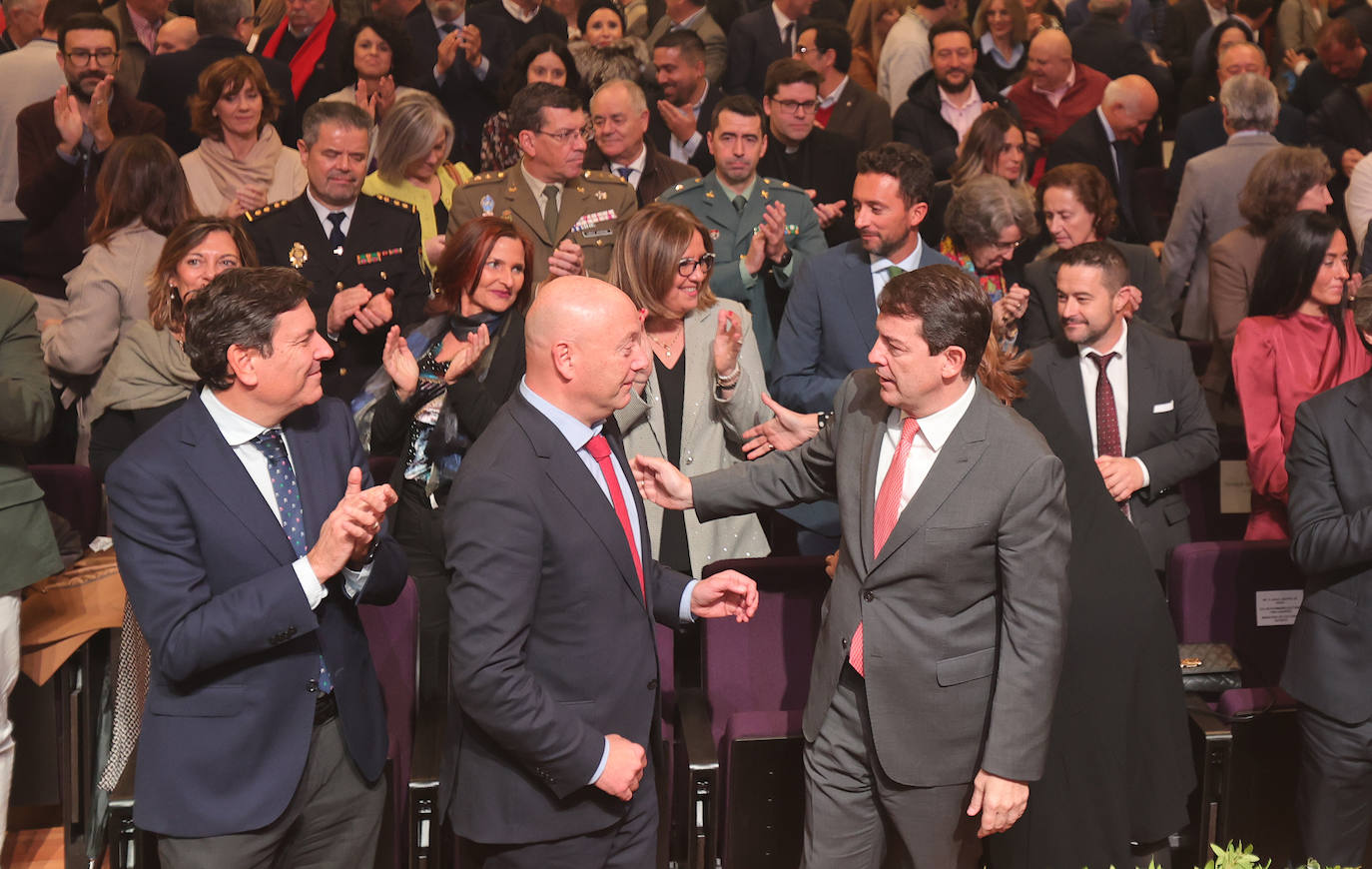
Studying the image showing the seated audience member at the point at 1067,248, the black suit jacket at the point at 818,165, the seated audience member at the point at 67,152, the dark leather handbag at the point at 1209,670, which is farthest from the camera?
the black suit jacket at the point at 818,165

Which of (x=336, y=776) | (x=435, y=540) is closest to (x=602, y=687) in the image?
(x=336, y=776)

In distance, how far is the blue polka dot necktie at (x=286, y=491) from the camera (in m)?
2.74

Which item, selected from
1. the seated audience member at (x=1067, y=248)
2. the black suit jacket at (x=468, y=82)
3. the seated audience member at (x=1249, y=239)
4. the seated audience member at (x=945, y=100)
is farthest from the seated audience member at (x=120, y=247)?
the seated audience member at (x=1249, y=239)

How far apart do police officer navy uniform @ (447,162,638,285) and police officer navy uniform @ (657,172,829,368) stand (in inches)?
11.3

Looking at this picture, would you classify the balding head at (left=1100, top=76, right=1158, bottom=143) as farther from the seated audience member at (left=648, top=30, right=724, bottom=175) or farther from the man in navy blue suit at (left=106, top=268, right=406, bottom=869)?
the man in navy blue suit at (left=106, top=268, right=406, bottom=869)

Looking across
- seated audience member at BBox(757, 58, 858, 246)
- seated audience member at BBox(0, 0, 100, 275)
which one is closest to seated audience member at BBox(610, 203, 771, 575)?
seated audience member at BBox(757, 58, 858, 246)

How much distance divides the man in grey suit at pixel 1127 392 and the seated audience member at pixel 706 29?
4.11m

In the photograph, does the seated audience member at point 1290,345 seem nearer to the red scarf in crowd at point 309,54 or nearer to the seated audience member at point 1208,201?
the seated audience member at point 1208,201

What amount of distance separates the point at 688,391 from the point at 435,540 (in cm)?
86

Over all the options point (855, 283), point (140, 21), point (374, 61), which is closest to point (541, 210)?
point (855, 283)

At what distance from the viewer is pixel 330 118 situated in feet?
15.8

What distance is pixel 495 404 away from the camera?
149 inches

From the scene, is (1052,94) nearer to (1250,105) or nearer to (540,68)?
(1250,105)

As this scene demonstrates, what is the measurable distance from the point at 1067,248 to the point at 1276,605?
5.07 ft
